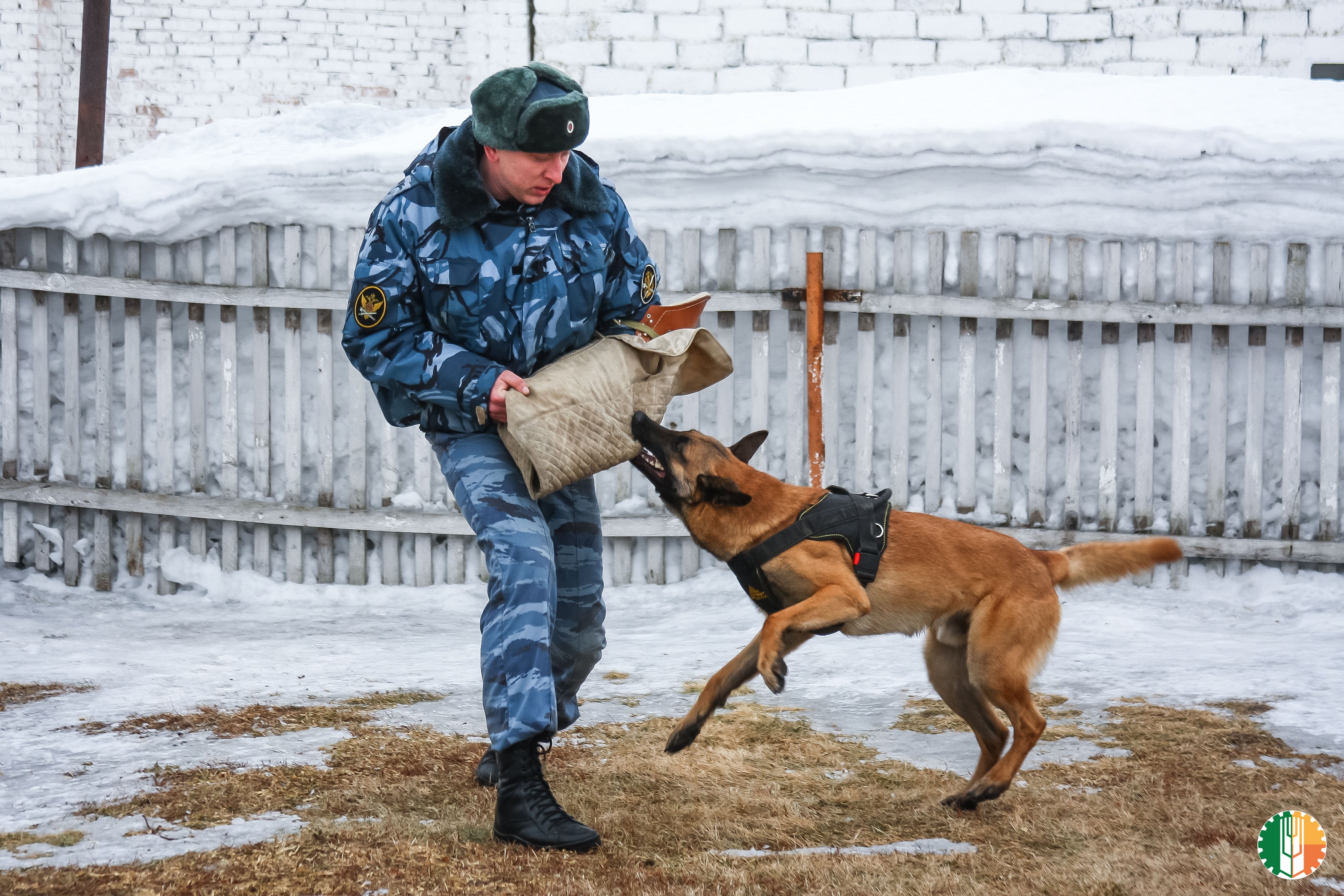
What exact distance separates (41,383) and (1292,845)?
598cm

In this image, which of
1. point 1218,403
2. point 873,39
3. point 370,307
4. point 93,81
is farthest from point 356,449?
point 873,39

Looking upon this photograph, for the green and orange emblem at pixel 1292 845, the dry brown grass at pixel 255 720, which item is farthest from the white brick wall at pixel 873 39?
the green and orange emblem at pixel 1292 845

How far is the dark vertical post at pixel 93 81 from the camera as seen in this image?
7.99m

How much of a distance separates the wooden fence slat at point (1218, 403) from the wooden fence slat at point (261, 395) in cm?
485

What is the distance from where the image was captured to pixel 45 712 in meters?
3.96

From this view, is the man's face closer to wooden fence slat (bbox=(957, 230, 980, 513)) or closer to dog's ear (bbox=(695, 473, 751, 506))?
dog's ear (bbox=(695, 473, 751, 506))

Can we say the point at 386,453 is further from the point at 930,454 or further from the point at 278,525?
the point at 930,454

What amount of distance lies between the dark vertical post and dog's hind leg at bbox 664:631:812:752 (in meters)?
6.89

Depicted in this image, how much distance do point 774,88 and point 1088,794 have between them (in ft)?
21.4

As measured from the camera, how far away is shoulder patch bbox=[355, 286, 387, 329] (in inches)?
113

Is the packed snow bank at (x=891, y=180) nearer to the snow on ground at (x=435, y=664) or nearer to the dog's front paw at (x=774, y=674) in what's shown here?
the snow on ground at (x=435, y=664)

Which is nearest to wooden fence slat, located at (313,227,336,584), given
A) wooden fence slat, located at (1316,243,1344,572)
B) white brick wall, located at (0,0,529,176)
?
white brick wall, located at (0,0,529,176)

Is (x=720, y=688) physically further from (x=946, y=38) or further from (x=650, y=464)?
(x=946, y=38)

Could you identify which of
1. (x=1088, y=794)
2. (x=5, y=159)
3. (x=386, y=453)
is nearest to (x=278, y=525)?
(x=386, y=453)
